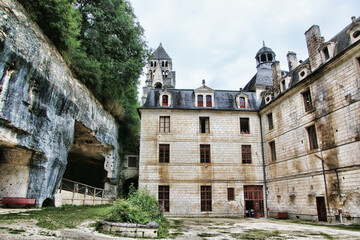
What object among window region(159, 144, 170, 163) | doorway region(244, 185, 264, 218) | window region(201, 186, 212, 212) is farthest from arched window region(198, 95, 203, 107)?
doorway region(244, 185, 264, 218)

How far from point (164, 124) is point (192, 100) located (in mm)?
3259

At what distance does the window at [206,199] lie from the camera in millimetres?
18406

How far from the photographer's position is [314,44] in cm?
1523

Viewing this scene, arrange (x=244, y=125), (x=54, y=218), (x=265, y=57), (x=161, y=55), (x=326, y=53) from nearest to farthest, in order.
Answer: (x=54, y=218), (x=326, y=53), (x=244, y=125), (x=265, y=57), (x=161, y=55)

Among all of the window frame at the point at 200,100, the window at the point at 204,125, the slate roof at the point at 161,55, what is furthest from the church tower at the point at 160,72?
the window at the point at 204,125

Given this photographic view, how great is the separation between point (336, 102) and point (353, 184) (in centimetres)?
421

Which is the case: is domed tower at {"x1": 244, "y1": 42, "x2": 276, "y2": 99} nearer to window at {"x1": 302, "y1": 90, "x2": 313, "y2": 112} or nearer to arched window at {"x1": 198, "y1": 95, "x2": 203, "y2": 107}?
arched window at {"x1": 198, "y1": 95, "x2": 203, "y2": 107}

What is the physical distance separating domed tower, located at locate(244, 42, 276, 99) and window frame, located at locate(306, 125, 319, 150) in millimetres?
7224

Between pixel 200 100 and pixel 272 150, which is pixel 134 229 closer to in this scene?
pixel 272 150

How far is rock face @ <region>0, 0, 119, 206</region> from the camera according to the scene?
29.3 feet

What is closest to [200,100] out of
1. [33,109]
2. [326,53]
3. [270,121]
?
[270,121]

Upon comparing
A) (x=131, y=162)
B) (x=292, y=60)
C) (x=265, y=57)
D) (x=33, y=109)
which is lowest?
(x=131, y=162)

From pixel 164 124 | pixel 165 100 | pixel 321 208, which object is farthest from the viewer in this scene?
pixel 165 100

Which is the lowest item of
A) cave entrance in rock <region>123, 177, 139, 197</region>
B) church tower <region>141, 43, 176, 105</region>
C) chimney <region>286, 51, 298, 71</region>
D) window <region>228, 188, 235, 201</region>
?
window <region>228, 188, 235, 201</region>
